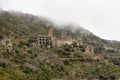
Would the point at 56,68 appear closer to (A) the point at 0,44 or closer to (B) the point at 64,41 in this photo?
(A) the point at 0,44

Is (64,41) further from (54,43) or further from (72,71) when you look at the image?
(72,71)

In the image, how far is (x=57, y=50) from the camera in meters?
141

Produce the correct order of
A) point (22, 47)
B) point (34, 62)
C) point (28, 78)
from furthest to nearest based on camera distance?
point (22, 47) → point (34, 62) → point (28, 78)

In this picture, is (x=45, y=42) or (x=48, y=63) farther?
(x=45, y=42)

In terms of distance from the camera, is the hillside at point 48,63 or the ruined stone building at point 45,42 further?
the ruined stone building at point 45,42

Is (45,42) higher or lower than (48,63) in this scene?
higher

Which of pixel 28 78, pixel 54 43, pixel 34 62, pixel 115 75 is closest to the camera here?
pixel 28 78

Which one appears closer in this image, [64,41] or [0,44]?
[0,44]

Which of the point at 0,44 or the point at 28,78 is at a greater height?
the point at 0,44

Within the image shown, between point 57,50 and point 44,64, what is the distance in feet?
72.1

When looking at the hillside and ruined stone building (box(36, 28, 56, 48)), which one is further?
ruined stone building (box(36, 28, 56, 48))

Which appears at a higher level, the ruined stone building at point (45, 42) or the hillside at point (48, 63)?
the ruined stone building at point (45, 42)

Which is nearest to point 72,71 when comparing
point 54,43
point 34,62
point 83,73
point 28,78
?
point 83,73

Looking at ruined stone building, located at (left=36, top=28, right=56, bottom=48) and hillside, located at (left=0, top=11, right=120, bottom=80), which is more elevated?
ruined stone building, located at (left=36, top=28, right=56, bottom=48)
